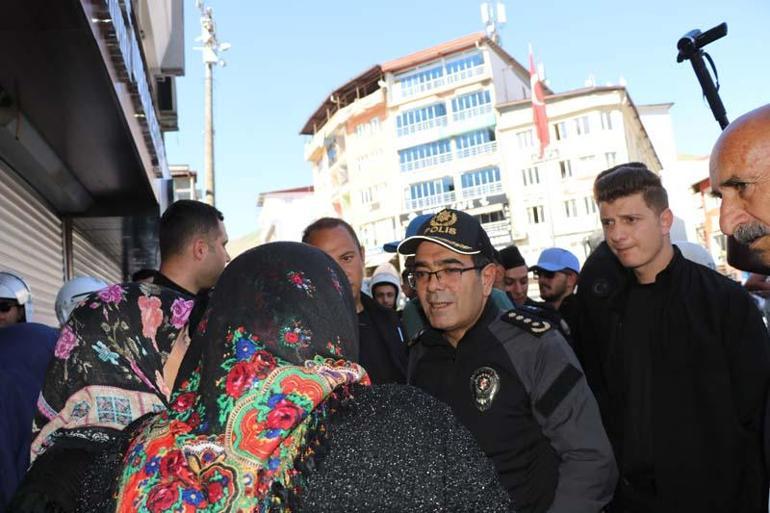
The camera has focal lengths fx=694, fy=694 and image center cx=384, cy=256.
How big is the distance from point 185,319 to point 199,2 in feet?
75.9

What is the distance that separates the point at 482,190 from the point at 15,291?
49.5m

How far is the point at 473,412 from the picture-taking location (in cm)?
261

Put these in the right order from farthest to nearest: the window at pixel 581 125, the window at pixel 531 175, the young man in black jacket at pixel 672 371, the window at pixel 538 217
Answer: the window at pixel 531 175, the window at pixel 538 217, the window at pixel 581 125, the young man in black jacket at pixel 672 371

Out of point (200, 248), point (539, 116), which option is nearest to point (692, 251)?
point (200, 248)

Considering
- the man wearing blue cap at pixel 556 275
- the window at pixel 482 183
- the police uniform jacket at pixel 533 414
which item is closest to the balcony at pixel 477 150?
the window at pixel 482 183

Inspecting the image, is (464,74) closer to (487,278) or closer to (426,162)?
(426,162)

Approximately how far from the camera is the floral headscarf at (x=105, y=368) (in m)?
2.30

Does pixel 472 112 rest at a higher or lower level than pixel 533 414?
higher

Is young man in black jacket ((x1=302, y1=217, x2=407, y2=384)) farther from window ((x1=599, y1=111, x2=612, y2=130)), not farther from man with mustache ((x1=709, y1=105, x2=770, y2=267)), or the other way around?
window ((x1=599, y1=111, x2=612, y2=130))

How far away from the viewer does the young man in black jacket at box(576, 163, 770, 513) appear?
9.30 ft

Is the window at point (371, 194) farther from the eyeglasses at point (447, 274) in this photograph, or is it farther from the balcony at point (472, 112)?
the eyeglasses at point (447, 274)

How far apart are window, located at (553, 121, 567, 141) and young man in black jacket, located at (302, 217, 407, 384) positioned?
49476 mm

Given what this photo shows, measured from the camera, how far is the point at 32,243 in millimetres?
7566

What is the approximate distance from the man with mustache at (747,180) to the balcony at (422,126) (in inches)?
2086
